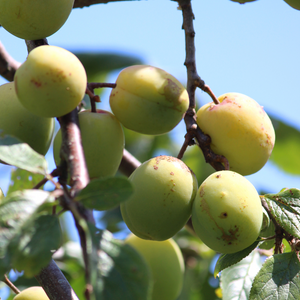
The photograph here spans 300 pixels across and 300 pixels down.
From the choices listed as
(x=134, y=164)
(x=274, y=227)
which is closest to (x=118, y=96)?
(x=274, y=227)

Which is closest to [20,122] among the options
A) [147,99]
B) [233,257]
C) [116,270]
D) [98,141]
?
[98,141]

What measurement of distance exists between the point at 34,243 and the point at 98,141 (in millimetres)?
337

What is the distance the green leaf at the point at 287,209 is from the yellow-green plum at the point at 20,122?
1.84 feet

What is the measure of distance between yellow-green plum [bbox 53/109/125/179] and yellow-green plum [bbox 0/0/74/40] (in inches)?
8.1

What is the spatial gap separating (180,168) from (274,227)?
12.6 inches

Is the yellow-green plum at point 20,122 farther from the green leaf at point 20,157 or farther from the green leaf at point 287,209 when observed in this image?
the green leaf at point 287,209

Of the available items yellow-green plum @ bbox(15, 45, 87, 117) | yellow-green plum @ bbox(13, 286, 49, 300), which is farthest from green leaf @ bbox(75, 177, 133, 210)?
yellow-green plum @ bbox(13, 286, 49, 300)

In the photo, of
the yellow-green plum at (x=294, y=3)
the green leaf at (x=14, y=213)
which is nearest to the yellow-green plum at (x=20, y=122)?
the green leaf at (x=14, y=213)

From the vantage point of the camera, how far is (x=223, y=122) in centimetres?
94

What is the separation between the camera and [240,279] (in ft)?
4.12

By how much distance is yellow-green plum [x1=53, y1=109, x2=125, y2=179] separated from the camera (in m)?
0.81

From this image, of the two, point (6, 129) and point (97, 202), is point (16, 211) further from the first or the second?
point (6, 129)

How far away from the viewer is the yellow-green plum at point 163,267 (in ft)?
4.54

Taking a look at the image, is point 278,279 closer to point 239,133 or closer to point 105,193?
point 239,133
